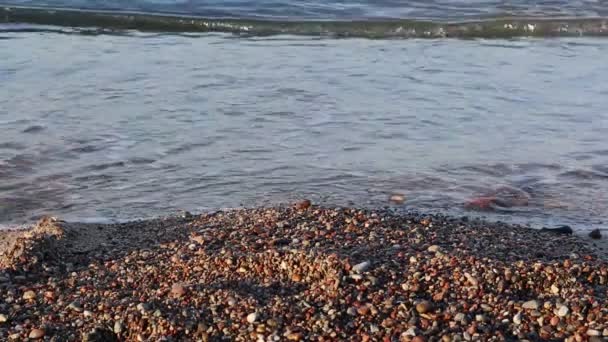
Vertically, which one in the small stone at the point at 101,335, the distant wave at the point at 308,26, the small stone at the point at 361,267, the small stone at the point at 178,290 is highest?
the distant wave at the point at 308,26

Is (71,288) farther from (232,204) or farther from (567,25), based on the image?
(567,25)

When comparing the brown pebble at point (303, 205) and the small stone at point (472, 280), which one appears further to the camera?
the brown pebble at point (303, 205)

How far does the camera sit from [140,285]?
4422mm

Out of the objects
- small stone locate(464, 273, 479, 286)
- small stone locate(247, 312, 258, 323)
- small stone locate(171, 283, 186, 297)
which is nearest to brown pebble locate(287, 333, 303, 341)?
small stone locate(247, 312, 258, 323)

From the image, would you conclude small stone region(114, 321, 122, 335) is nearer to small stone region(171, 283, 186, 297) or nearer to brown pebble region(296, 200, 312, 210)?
small stone region(171, 283, 186, 297)

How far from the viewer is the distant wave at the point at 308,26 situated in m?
13.3

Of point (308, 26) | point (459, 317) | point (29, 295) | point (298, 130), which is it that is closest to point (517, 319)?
point (459, 317)

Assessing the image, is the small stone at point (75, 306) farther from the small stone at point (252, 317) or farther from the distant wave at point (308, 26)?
the distant wave at point (308, 26)

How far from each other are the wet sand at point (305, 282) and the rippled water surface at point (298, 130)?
94 centimetres

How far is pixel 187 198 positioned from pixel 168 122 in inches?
71.4

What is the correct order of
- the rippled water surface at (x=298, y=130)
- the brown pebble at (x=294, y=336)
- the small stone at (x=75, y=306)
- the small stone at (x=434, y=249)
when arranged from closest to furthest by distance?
the brown pebble at (x=294, y=336)
the small stone at (x=75, y=306)
the small stone at (x=434, y=249)
the rippled water surface at (x=298, y=130)

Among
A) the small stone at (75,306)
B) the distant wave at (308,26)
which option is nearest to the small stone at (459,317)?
the small stone at (75,306)

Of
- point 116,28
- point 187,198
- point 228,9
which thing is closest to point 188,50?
point 116,28

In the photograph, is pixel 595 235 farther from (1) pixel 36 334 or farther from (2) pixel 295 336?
(1) pixel 36 334
